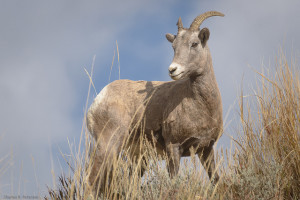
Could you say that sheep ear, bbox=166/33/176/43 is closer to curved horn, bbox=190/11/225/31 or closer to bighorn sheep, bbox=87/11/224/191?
bighorn sheep, bbox=87/11/224/191

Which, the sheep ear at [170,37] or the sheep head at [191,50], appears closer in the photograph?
the sheep head at [191,50]

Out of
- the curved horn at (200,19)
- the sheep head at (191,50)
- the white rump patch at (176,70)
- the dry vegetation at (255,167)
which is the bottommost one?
the dry vegetation at (255,167)

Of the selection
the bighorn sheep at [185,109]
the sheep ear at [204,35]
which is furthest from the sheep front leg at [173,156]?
the sheep ear at [204,35]

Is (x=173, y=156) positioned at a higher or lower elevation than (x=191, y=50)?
lower

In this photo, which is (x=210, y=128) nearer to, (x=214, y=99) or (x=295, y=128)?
(x=214, y=99)

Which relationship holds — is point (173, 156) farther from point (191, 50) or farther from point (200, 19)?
point (200, 19)

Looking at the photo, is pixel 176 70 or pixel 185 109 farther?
pixel 185 109

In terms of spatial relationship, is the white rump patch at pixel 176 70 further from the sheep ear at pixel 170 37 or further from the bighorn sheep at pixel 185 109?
the sheep ear at pixel 170 37

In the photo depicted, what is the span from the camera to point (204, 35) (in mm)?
4840

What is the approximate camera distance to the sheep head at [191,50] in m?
4.54

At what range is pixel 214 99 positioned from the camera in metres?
4.81

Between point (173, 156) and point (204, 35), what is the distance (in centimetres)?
175

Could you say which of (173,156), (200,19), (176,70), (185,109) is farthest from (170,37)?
(173,156)

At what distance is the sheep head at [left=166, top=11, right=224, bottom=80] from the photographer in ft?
14.9
